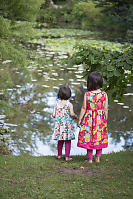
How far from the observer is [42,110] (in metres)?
7.90

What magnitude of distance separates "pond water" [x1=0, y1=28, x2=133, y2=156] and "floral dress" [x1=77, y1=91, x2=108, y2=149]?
1.13 meters

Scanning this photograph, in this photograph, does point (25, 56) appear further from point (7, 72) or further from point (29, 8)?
point (7, 72)

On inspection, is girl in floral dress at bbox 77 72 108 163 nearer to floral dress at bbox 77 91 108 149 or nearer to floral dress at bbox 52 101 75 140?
floral dress at bbox 77 91 108 149

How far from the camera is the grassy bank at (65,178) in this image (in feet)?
10.8

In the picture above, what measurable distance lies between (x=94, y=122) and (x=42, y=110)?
3.56 m

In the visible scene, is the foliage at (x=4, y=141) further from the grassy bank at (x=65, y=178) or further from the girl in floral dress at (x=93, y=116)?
the girl in floral dress at (x=93, y=116)

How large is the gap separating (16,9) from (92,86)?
8.05ft

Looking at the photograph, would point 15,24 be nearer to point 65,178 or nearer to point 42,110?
point 42,110

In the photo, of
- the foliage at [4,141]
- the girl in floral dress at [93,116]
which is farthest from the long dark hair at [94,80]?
the foliage at [4,141]

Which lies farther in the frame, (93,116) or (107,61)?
(107,61)

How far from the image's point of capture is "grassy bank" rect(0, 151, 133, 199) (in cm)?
330

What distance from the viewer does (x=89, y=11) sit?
32.1 metres

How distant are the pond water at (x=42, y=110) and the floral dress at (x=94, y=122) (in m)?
1.13

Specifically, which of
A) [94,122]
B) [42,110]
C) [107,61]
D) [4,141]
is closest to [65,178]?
[94,122]
